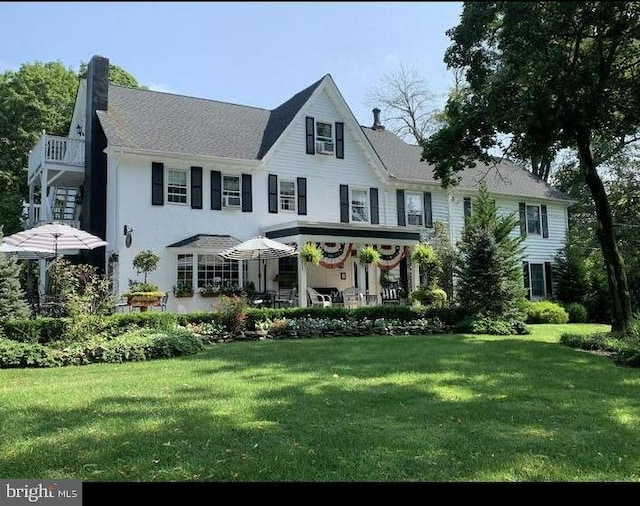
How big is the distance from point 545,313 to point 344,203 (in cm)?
895

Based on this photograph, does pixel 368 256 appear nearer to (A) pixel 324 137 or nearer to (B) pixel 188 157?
(A) pixel 324 137

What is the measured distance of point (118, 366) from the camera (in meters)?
9.36

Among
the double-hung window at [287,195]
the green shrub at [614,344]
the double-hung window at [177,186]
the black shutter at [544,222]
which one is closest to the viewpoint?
the green shrub at [614,344]

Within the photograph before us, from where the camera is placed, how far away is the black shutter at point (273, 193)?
20.4m

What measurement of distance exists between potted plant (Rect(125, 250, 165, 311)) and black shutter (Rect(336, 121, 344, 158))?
866cm

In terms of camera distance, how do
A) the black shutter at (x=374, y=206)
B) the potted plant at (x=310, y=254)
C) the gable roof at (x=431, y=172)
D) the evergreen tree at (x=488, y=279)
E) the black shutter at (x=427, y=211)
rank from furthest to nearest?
the gable roof at (x=431, y=172) → the black shutter at (x=427, y=211) → the black shutter at (x=374, y=206) → the potted plant at (x=310, y=254) → the evergreen tree at (x=488, y=279)

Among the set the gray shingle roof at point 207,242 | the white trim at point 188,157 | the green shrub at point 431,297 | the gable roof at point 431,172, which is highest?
the gable roof at point 431,172

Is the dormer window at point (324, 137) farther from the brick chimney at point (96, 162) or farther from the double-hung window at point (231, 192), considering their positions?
the brick chimney at point (96, 162)

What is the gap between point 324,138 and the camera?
2192 centimetres

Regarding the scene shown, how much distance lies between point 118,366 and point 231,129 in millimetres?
14027

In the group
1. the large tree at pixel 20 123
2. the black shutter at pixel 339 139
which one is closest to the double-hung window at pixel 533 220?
the black shutter at pixel 339 139

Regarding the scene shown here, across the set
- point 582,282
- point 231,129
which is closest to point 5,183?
point 231,129

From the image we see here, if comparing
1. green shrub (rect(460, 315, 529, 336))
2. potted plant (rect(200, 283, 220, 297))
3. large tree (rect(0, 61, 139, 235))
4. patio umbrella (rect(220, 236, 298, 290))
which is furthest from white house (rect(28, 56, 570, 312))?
large tree (rect(0, 61, 139, 235))

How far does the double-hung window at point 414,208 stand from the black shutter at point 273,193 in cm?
624
